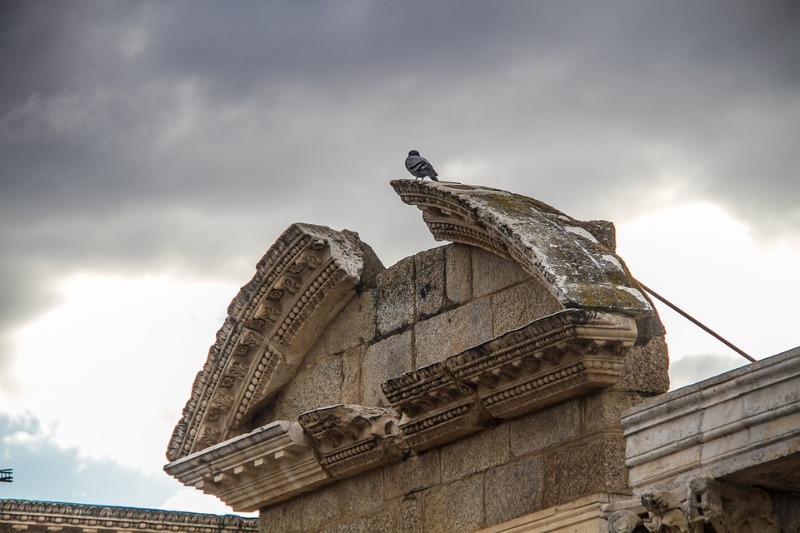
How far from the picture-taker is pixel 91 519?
13.9m

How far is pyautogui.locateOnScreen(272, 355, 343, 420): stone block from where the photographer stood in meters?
9.68

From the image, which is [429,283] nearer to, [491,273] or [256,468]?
[491,273]

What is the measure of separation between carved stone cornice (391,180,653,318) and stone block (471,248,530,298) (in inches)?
3.3

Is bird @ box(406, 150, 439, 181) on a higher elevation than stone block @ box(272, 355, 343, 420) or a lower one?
higher

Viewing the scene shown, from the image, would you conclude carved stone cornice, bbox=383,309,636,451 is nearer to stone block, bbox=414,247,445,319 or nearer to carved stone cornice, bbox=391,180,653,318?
carved stone cornice, bbox=391,180,653,318

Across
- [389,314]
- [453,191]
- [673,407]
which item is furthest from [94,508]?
[673,407]

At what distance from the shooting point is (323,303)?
9.72 metres

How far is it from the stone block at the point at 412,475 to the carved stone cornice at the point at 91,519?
5.43 m

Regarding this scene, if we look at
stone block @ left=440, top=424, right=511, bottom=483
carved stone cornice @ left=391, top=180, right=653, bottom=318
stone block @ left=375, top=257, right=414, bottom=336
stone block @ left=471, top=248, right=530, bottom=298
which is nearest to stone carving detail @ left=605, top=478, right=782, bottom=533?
carved stone cornice @ left=391, top=180, right=653, bottom=318

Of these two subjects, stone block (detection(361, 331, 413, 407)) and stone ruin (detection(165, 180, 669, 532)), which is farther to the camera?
stone block (detection(361, 331, 413, 407))

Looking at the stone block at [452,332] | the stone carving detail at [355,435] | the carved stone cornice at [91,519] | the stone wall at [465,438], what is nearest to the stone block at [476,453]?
the stone wall at [465,438]

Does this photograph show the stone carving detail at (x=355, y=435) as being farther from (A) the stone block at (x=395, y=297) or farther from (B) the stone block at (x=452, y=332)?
(A) the stone block at (x=395, y=297)

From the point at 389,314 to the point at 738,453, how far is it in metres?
3.27

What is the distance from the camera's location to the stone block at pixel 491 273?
8.56 m
